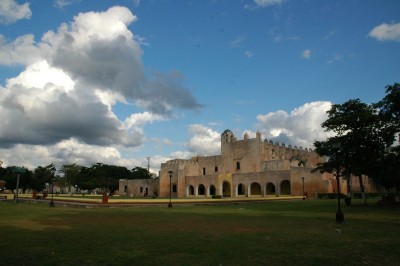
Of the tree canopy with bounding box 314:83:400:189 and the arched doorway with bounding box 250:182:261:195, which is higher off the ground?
the tree canopy with bounding box 314:83:400:189

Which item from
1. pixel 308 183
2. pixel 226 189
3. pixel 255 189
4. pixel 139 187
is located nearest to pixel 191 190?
pixel 226 189

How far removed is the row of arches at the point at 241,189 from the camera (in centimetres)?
5053

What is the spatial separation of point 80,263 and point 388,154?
70.1 ft

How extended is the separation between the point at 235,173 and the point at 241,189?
4954 mm

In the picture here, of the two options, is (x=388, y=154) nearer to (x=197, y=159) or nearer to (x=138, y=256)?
(x=138, y=256)

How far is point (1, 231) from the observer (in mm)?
10852

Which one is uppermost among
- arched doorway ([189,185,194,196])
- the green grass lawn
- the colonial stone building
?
the colonial stone building

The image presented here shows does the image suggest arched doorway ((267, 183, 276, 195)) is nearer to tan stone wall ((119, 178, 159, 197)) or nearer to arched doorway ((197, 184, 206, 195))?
arched doorway ((197, 184, 206, 195))

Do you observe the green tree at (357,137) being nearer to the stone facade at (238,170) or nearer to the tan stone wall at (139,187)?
the stone facade at (238,170)

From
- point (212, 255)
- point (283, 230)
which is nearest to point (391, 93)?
point (283, 230)

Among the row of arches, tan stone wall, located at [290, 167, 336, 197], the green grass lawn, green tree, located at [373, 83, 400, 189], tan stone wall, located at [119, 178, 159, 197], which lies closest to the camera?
the green grass lawn

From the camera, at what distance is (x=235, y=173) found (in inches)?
2191

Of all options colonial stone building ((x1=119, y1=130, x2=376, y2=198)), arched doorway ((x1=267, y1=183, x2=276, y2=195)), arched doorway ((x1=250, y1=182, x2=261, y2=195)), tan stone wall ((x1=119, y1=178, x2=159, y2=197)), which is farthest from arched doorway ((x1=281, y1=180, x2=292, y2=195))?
→ tan stone wall ((x1=119, y1=178, x2=159, y2=197))

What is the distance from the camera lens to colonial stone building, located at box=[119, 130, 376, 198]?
51.2m
